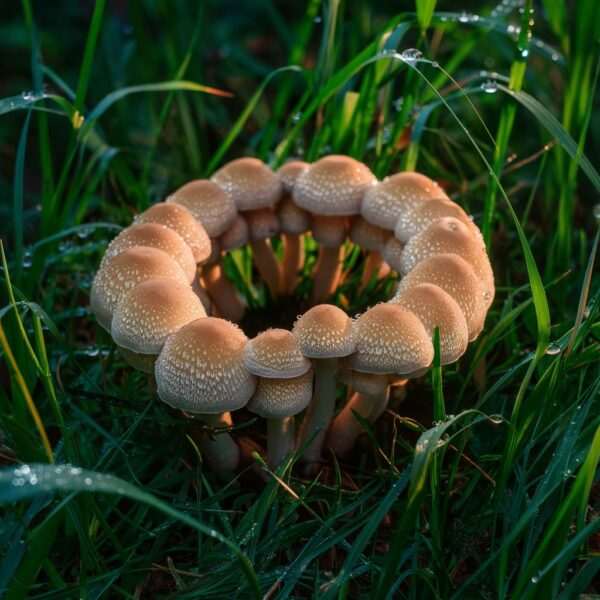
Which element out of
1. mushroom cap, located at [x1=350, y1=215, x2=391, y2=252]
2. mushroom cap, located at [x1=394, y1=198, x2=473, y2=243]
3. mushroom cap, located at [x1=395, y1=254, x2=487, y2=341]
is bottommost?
mushroom cap, located at [x1=350, y1=215, x2=391, y2=252]

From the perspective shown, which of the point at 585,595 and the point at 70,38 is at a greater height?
the point at 70,38

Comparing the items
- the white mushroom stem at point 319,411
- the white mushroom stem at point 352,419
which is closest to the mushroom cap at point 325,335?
the white mushroom stem at point 319,411

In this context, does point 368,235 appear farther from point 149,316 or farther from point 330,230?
point 149,316

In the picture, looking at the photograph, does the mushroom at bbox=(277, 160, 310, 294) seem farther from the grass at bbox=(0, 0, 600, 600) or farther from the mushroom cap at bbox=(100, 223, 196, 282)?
the mushroom cap at bbox=(100, 223, 196, 282)

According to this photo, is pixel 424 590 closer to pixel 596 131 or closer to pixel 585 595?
pixel 585 595

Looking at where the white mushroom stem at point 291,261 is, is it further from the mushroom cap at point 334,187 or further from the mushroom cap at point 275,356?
the mushroom cap at point 275,356

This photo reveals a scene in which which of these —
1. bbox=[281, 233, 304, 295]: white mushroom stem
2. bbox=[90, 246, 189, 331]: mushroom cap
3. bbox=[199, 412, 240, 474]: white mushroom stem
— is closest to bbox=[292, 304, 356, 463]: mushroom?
bbox=[199, 412, 240, 474]: white mushroom stem

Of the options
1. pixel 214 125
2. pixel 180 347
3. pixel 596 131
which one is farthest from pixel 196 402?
pixel 596 131
